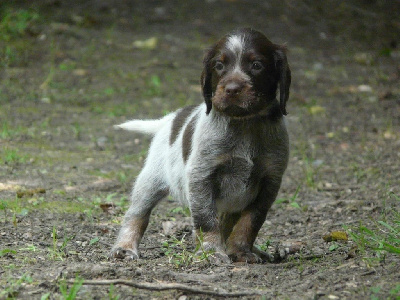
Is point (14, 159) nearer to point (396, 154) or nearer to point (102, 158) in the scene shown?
point (102, 158)

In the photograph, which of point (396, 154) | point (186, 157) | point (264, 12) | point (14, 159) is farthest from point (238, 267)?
point (264, 12)

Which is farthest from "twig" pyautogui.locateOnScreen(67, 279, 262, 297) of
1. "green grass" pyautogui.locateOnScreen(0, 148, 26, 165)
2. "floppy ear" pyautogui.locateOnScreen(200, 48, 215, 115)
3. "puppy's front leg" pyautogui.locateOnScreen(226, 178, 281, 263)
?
"green grass" pyautogui.locateOnScreen(0, 148, 26, 165)

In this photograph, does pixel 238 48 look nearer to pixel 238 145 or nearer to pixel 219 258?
pixel 238 145

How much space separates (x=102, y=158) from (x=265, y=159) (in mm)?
3773

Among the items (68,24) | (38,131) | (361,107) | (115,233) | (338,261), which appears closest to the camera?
(338,261)

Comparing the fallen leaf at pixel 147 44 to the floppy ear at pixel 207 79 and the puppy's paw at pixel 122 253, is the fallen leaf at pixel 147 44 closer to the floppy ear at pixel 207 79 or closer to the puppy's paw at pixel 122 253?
the floppy ear at pixel 207 79

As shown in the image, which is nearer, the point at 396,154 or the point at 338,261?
the point at 338,261

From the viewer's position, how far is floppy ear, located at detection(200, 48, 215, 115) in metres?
5.68

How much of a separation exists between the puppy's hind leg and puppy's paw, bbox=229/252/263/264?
82cm

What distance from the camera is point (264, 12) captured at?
1574cm

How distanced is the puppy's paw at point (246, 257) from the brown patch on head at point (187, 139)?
2.69ft

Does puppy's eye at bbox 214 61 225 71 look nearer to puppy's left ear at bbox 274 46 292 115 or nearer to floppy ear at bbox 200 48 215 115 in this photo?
floppy ear at bbox 200 48 215 115

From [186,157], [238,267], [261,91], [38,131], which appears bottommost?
[38,131]

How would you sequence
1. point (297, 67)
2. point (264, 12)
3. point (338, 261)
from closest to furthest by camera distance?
point (338, 261)
point (297, 67)
point (264, 12)
